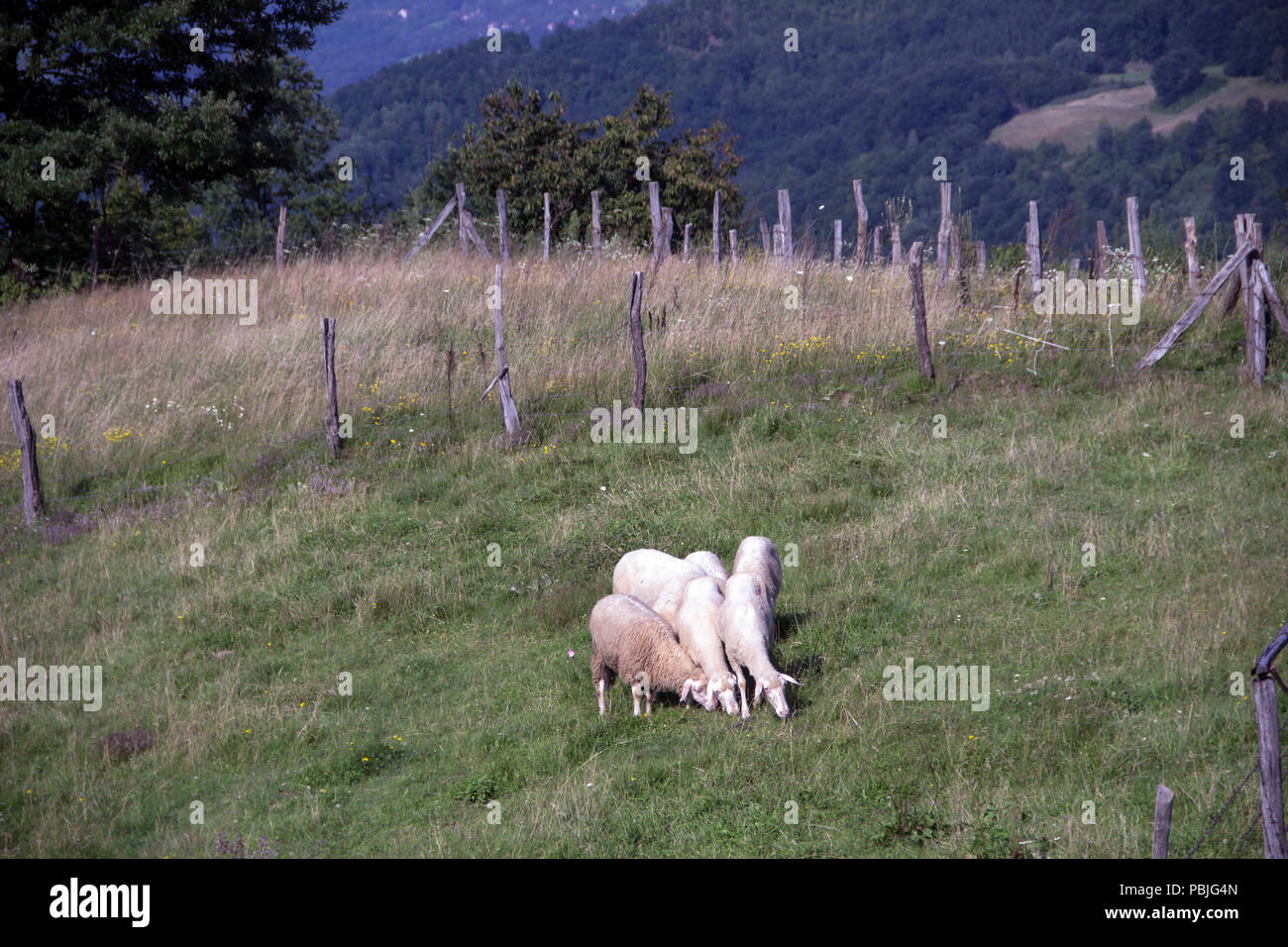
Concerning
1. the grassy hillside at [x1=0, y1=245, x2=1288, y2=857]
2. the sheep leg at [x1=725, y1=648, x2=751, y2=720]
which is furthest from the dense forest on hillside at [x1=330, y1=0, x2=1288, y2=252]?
the sheep leg at [x1=725, y1=648, x2=751, y2=720]

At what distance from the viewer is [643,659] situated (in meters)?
7.98

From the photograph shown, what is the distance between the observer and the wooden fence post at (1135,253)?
53.9ft

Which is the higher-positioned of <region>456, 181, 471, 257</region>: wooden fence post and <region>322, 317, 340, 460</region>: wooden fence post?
<region>456, 181, 471, 257</region>: wooden fence post

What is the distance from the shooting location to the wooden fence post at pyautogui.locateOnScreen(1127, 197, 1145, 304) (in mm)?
16422

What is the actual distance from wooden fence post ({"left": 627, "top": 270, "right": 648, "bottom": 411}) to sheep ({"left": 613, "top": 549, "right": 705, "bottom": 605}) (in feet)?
15.3

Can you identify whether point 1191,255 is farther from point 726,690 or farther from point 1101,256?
point 726,690

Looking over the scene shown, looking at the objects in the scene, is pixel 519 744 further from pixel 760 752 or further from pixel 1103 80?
pixel 1103 80

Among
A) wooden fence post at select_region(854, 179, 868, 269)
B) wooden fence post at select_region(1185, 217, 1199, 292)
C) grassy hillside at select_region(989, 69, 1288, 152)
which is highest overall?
grassy hillside at select_region(989, 69, 1288, 152)

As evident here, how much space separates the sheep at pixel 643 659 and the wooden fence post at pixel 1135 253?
11.3m

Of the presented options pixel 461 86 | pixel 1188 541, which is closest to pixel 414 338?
pixel 1188 541

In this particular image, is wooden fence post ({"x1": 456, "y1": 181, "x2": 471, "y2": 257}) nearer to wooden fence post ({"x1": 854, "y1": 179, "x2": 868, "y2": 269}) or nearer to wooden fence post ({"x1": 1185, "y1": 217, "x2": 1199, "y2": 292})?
wooden fence post ({"x1": 854, "y1": 179, "x2": 868, "y2": 269})

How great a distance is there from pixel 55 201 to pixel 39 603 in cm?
1506

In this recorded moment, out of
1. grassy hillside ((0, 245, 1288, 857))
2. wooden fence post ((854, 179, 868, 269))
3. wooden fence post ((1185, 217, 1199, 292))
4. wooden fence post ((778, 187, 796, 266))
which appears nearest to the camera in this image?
grassy hillside ((0, 245, 1288, 857))

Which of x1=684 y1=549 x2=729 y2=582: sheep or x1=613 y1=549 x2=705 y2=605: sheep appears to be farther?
x1=684 y1=549 x2=729 y2=582: sheep
